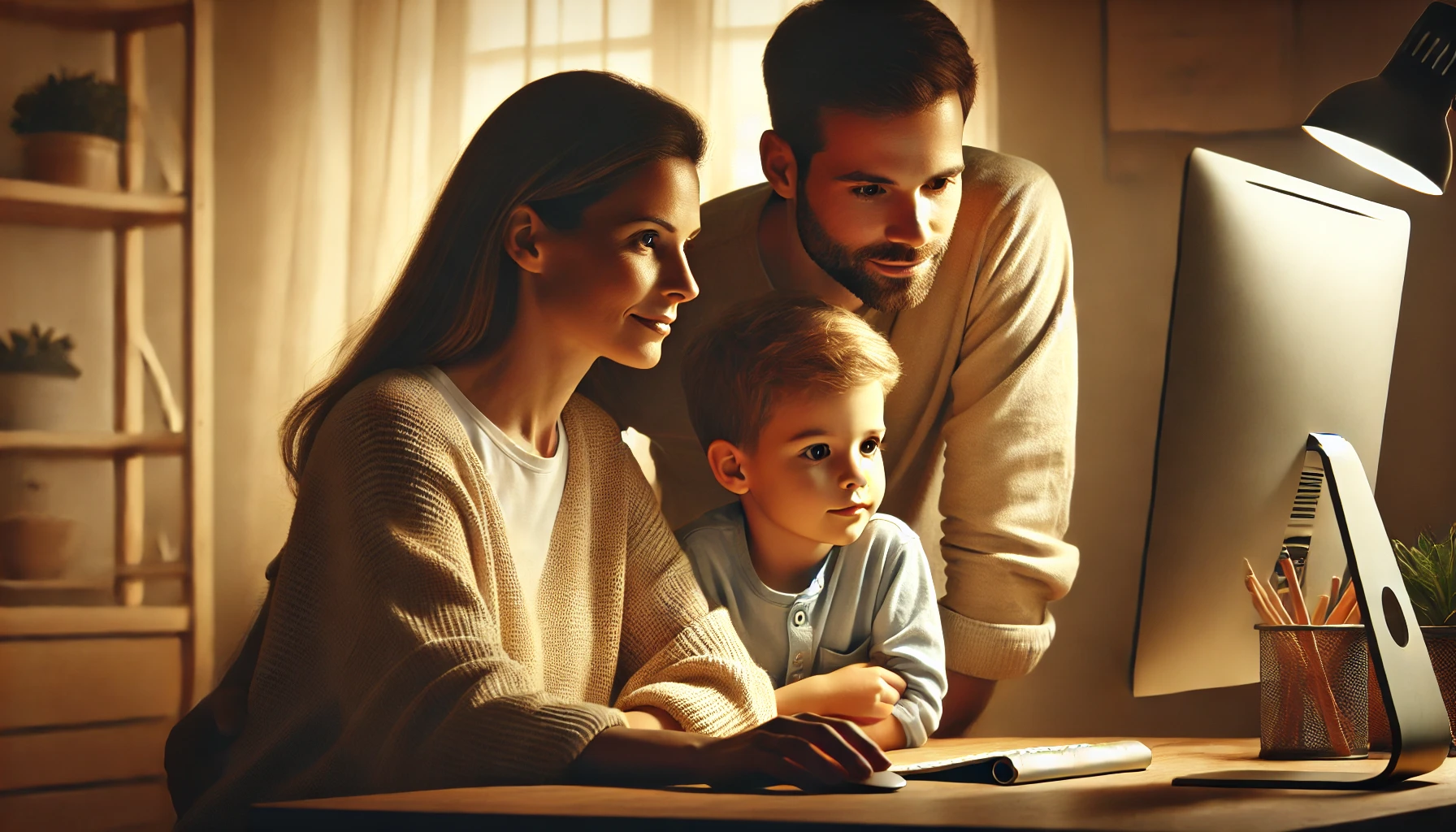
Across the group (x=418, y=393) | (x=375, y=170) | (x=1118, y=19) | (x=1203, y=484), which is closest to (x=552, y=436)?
(x=418, y=393)

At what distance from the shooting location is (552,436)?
1134 millimetres

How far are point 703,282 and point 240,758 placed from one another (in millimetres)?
669

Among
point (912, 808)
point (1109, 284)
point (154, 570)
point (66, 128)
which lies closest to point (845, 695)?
point (912, 808)

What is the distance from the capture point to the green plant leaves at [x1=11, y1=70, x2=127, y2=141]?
44.8 inches

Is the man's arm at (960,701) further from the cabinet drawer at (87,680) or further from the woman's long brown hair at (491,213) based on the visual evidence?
the cabinet drawer at (87,680)

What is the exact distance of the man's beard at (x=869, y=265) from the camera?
1.34 metres

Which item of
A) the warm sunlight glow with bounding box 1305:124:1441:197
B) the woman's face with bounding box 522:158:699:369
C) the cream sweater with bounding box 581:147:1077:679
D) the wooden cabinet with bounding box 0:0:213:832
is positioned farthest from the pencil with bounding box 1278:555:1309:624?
the wooden cabinet with bounding box 0:0:213:832

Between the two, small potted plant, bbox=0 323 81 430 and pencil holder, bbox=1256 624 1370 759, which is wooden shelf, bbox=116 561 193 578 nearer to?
small potted plant, bbox=0 323 81 430

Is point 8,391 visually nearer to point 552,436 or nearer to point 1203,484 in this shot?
point 552,436

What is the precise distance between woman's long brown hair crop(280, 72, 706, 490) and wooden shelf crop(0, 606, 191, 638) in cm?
19

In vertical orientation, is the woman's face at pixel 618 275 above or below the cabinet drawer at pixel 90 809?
above

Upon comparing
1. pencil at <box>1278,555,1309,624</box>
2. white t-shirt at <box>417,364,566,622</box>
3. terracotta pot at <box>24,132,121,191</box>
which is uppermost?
terracotta pot at <box>24,132,121,191</box>

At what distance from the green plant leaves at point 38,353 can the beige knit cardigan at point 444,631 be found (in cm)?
29

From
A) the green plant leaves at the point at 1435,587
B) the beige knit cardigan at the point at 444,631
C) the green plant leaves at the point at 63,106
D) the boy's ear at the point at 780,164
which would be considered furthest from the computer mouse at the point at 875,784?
the green plant leaves at the point at 63,106
